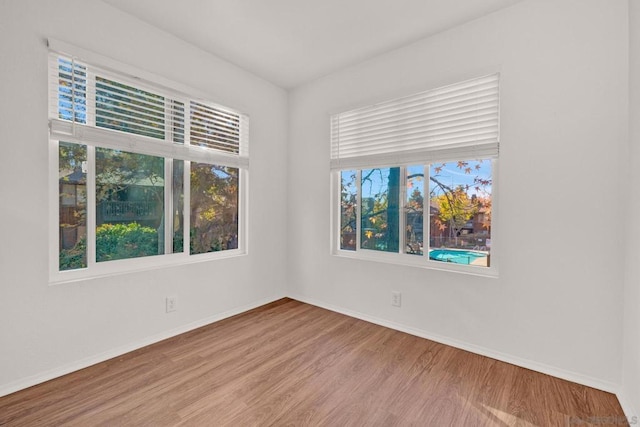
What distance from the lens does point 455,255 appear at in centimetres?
264

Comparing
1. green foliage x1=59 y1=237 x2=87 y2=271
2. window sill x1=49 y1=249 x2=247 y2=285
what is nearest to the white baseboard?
window sill x1=49 y1=249 x2=247 y2=285

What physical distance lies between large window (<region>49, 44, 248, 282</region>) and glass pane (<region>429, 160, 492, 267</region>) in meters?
2.14

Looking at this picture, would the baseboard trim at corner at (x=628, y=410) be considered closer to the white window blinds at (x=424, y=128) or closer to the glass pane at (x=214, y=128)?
the white window blinds at (x=424, y=128)

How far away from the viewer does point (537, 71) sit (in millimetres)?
2162

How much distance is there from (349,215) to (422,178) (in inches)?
37.6

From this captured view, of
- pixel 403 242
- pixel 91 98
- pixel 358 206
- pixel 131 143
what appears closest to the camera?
pixel 91 98

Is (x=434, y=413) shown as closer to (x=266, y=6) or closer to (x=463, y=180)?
(x=463, y=180)

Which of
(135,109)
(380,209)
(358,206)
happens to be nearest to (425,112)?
(380,209)

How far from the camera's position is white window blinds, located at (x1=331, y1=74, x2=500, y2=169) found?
242 cm

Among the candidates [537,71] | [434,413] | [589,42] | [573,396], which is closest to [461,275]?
[573,396]

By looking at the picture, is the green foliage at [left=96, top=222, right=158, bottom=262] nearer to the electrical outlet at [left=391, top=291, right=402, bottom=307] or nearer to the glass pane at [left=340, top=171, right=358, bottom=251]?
the glass pane at [left=340, top=171, right=358, bottom=251]

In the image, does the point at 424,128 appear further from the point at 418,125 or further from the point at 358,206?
the point at 358,206

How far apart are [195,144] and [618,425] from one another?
12.3 feet

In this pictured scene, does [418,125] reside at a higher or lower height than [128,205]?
higher
